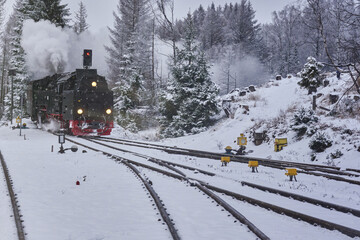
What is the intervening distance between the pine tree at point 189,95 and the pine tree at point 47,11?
17711 millimetres

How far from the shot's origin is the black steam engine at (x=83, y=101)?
16578 millimetres

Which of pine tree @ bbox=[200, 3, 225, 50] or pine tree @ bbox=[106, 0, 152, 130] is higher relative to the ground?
pine tree @ bbox=[200, 3, 225, 50]

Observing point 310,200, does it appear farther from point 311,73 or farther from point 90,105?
point 311,73

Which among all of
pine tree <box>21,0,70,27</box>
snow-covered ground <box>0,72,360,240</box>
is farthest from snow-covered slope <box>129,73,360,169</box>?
pine tree <box>21,0,70,27</box>

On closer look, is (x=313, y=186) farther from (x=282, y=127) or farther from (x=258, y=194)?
(x=282, y=127)

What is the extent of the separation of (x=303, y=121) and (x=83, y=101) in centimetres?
1212

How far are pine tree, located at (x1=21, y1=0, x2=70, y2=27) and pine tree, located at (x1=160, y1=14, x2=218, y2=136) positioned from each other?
17.7 meters

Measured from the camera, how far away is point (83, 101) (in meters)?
16.7

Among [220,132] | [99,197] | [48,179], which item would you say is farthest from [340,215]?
[220,132]

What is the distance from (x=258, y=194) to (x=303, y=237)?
2.29 metres

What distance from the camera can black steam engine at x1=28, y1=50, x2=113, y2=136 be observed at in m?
16.6

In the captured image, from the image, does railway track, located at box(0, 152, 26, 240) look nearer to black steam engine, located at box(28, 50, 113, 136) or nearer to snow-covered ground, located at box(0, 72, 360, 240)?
snow-covered ground, located at box(0, 72, 360, 240)

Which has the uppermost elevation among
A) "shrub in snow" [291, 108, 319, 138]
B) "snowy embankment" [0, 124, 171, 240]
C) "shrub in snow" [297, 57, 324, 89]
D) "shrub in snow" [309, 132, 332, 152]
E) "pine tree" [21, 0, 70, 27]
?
"pine tree" [21, 0, 70, 27]

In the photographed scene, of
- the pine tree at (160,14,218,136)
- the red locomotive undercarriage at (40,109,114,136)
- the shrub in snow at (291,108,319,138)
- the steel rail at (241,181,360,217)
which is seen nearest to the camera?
the steel rail at (241,181,360,217)
